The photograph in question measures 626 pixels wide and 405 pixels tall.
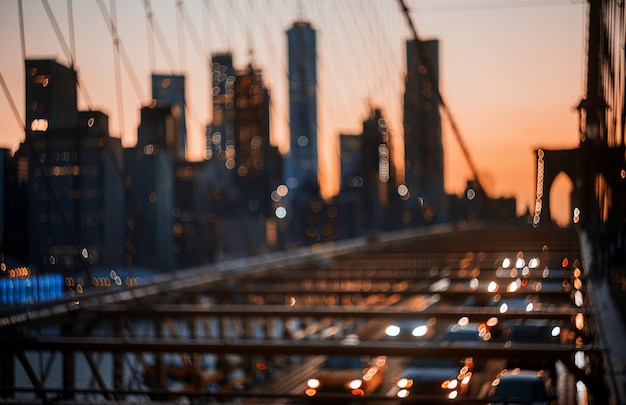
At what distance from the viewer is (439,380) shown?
26.1ft

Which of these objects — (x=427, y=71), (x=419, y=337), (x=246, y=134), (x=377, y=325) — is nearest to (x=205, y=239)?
(x=377, y=325)

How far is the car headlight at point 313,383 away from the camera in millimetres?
10115

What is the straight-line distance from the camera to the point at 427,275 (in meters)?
14.5

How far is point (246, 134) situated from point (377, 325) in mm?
14801

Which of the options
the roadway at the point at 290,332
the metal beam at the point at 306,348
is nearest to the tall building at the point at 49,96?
the roadway at the point at 290,332

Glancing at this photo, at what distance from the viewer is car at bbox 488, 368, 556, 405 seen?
7.61m

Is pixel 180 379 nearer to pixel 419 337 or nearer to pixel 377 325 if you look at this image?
pixel 419 337

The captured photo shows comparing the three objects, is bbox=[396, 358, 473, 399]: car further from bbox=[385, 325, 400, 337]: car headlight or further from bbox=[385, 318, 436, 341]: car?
bbox=[385, 325, 400, 337]: car headlight

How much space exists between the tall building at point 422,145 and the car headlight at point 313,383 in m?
28.7

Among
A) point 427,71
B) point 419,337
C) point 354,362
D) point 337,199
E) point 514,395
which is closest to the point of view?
point 514,395

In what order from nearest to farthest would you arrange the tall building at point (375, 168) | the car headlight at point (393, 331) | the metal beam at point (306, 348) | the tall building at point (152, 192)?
the metal beam at point (306, 348) < the tall building at point (152, 192) < the car headlight at point (393, 331) < the tall building at point (375, 168)

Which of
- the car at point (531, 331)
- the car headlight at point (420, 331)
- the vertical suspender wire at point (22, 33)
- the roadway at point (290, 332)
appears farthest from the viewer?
the car headlight at point (420, 331)

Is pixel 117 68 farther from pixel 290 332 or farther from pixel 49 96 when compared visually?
pixel 290 332

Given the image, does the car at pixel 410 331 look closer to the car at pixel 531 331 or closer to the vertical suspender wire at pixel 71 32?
the car at pixel 531 331
